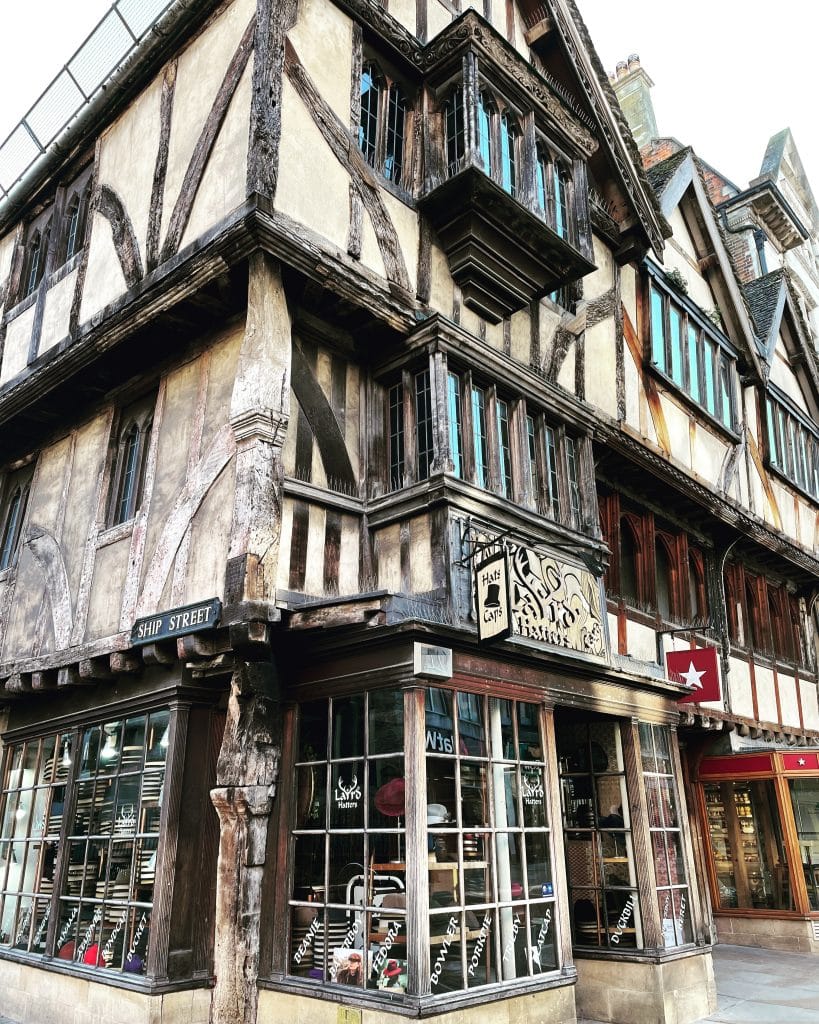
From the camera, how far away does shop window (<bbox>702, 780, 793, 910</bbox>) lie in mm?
12484

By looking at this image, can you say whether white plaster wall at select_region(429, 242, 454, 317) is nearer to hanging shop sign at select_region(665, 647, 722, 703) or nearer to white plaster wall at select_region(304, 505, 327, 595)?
white plaster wall at select_region(304, 505, 327, 595)

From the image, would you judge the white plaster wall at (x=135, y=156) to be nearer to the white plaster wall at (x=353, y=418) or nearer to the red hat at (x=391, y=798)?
the white plaster wall at (x=353, y=418)

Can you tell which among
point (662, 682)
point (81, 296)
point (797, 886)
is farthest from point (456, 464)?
point (797, 886)

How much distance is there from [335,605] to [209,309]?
330 centimetres

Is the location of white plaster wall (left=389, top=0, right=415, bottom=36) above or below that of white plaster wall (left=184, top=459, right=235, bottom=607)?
above

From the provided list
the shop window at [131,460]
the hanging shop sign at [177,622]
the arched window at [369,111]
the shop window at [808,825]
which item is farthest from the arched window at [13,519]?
the shop window at [808,825]

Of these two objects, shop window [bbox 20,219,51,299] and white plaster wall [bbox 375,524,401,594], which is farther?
shop window [bbox 20,219,51,299]

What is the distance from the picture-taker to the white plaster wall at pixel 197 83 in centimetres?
838

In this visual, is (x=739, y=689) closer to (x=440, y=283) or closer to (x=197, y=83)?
(x=440, y=283)

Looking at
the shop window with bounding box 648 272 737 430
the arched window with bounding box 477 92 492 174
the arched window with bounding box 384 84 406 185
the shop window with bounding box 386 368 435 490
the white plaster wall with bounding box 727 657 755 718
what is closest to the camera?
the shop window with bounding box 386 368 435 490

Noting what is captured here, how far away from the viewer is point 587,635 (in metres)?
8.69

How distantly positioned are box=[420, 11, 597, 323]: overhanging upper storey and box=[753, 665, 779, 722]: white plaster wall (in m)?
7.74

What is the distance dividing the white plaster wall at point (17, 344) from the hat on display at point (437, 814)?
7.80 meters

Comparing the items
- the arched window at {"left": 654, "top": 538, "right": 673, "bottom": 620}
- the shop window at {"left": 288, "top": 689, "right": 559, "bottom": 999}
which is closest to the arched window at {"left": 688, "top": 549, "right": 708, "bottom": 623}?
the arched window at {"left": 654, "top": 538, "right": 673, "bottom": 620}
